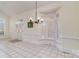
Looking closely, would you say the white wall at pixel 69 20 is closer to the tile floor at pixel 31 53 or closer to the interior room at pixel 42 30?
the interior room at pixel 42 30

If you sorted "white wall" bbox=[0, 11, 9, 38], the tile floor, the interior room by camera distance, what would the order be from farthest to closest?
"white wall" bbox=[0, 11, 9, 38] < the interior room < the tile floor

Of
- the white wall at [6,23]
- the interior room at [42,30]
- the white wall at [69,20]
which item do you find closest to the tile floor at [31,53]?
the interior room at [42,30]

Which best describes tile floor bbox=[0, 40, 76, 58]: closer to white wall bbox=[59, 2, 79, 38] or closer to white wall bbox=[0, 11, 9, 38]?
white wall bbox=[59, 2, 79, 38]

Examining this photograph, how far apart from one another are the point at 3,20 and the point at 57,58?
29.3ft

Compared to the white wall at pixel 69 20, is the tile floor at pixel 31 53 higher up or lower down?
lower down

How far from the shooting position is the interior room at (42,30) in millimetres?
5078

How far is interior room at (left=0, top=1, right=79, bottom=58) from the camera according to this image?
508 centimetres

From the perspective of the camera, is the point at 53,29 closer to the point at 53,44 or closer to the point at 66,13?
the point at 53,44

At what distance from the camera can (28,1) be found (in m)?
6.81

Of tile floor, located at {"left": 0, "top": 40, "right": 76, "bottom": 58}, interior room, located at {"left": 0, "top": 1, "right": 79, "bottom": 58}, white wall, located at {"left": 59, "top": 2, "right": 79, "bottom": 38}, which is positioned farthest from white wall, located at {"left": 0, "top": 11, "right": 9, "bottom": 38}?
white wall, located at {"left": 59, "top": 2, "right": 79, "bottom": 38}

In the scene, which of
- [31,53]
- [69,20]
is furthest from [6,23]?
[69,20]

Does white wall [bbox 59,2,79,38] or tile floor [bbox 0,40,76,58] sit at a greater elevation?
white wall [bbox 59,2,79,38]

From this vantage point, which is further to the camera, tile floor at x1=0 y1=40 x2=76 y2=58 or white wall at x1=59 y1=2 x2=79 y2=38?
white wall at x1=59 y1=2 x2=79 y2=38

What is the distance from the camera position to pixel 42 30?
7758 millimetres
